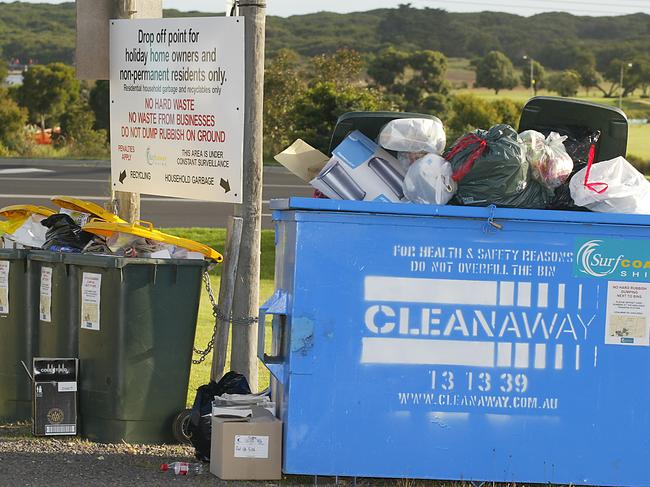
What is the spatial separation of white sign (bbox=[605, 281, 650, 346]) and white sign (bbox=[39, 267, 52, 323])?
3.03 metres

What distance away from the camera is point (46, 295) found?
6238mm

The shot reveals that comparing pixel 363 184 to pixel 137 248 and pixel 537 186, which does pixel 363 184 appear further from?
pixel 137 248

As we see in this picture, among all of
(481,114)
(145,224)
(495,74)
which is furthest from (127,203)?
(495,74)

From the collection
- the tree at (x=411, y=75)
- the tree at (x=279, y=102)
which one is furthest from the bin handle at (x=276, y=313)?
the tree at (x=411, y=75)

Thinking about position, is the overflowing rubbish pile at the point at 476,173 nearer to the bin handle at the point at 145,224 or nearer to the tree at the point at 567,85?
the bin handle at the point at 145,224

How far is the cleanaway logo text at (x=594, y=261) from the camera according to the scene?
527 cm

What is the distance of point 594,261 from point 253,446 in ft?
6.08

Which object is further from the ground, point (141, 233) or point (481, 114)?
point (481, 114)

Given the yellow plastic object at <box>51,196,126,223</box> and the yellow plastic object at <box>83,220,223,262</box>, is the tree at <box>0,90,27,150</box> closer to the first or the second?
the yellow plastic object at <box>51,196,126,223</box>

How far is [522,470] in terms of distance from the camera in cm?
531

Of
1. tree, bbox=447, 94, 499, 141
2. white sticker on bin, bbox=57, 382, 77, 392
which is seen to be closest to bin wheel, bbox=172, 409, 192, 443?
white sticker on bin, bbox=57, 382, 77, 392

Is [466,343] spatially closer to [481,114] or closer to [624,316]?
[624,316]

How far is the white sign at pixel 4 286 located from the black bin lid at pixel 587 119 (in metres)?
3.07

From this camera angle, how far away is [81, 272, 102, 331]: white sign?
5906 mm
